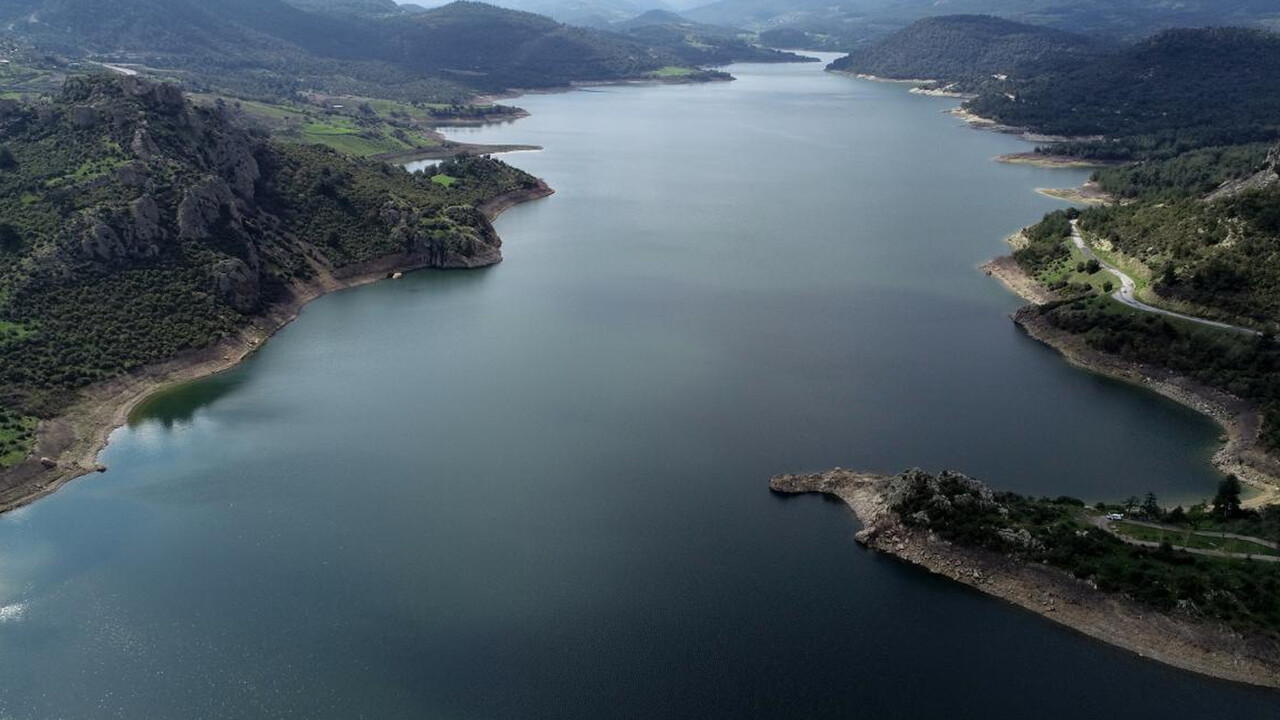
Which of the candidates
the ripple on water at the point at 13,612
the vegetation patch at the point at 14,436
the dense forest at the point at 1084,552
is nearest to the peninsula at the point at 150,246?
the vegetation patch at the point at 14,436

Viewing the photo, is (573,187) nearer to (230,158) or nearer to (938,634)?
(230,158)

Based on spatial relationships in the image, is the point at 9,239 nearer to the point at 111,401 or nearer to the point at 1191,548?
the point at 111,401

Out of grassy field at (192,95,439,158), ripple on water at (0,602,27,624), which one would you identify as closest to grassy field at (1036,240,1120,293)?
ripple on water at (0,602,27,624)

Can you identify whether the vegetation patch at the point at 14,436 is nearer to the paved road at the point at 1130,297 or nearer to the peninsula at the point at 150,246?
the peninsula at the point at 150,246

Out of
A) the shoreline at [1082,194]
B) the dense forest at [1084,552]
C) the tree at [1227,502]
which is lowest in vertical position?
the dense forest at [1084,552]

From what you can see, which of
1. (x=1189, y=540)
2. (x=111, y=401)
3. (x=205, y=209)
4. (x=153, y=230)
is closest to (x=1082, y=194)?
(x=1189, y=540)

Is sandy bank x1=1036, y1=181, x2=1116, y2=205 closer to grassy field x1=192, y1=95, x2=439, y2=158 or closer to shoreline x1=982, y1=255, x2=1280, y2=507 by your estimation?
shoreline x1=982, y1=255, x2=1280, y2=507

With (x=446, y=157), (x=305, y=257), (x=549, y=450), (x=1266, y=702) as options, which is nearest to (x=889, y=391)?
(x=549, y=450)
